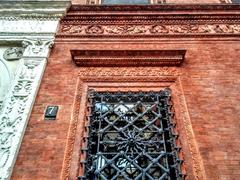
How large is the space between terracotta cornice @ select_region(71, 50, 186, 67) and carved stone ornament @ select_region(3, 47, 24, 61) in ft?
2.97

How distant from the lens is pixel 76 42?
6.11 m

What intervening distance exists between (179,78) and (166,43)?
2.88ft

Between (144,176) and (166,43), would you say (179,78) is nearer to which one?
(166,43)

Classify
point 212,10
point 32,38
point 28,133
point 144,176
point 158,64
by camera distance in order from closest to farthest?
point 144,176
point 28,133
point 158,64
point 32,38
point 212,10

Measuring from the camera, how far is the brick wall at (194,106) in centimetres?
432

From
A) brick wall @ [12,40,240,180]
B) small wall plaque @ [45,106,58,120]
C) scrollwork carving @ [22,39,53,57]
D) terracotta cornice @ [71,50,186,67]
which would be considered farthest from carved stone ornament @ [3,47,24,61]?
small wall plaque @ [45,106,58,120]

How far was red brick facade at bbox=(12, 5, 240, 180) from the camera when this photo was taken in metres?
4.38

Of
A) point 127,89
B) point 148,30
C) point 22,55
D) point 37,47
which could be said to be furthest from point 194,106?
point 22,55

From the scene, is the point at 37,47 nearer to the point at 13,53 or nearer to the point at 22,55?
the point at 22,55

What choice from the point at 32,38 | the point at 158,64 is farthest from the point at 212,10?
the point at 32,38

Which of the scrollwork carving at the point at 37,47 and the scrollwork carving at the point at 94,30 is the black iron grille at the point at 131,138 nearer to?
the scrollwork carving at the point at 37,47

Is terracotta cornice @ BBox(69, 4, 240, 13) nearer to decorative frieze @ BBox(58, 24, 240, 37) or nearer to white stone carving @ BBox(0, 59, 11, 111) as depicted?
decorative frieze @ BBox(58, 24, 240, 37)

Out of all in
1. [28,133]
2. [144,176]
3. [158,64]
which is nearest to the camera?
[144,176]

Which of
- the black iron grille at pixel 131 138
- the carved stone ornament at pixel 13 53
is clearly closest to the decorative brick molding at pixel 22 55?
the carved stone ornament at pixel 13 53
